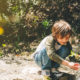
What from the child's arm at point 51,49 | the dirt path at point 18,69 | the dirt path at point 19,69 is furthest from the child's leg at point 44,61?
the dirt path at point 18,69

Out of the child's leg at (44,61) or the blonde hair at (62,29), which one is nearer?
the blonde hair at (62,29)

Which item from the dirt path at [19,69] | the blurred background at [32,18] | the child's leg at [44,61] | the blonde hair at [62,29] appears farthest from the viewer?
the blurred background at [32,18]

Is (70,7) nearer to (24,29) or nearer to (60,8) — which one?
(60,8)

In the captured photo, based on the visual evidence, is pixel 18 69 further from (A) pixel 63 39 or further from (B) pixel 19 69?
(A) pixel 63 39

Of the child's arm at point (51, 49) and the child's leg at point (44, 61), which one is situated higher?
the child's arm at point (51, 49)

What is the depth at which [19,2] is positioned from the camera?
6.70 m

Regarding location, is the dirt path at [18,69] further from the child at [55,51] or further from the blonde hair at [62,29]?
the blonde hair at [62,29]

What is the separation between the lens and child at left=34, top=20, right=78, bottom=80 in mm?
2594

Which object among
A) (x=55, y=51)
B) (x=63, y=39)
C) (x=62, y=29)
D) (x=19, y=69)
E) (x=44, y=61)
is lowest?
(x=19, y=69)

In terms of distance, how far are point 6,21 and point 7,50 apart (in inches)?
48.1

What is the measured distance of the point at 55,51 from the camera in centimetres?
276

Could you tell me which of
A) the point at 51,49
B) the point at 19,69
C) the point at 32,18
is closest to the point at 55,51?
the point at 51,49

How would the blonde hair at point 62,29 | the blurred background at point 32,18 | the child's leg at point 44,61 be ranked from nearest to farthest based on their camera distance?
the blonde hair at point 62,29 < the child's leg at point 44,61 < the blurred background at point 32,18

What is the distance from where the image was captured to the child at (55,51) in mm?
2594
